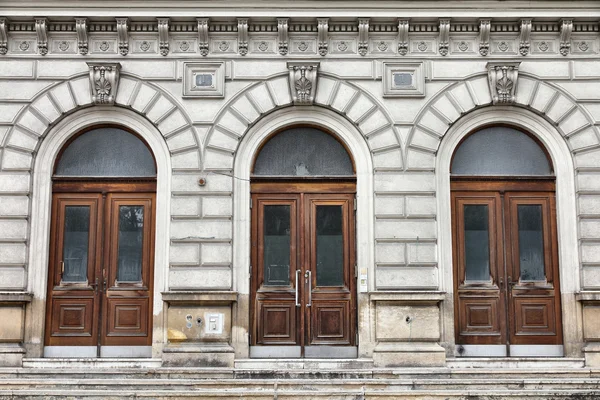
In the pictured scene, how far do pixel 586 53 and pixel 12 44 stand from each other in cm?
1166

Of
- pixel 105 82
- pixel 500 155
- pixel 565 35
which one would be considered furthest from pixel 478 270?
pixel 105 82

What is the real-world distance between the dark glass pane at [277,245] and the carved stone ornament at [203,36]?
342 centimetres

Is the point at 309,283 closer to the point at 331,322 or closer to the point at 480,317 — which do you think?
the point at 331,322

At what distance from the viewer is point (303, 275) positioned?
13000mm

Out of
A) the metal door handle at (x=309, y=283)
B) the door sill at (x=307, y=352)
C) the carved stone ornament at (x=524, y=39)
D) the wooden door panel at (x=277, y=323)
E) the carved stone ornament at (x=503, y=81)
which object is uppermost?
the carved stone ornament at (x=524, y=39)

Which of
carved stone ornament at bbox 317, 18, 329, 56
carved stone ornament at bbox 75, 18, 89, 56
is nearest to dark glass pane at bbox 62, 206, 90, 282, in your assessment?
carved stone ornament at bbox 75, 18, 89, 56

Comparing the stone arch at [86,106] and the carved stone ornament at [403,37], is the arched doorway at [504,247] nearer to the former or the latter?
the carved stone ornament at [403,37]

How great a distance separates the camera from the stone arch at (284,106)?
13031 mm

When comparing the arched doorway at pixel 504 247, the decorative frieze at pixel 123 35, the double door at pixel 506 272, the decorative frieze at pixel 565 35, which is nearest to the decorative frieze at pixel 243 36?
the decorative frieze at pixel 123 35

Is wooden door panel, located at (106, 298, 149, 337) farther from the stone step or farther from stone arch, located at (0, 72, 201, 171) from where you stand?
stone arch, located at (0, 72, 201, 171)

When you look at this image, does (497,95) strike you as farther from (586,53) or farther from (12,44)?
(12,44)

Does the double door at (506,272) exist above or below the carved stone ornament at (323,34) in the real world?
below

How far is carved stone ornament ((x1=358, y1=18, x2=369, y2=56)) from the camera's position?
42.9 ft

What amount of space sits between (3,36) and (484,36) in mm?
9685
